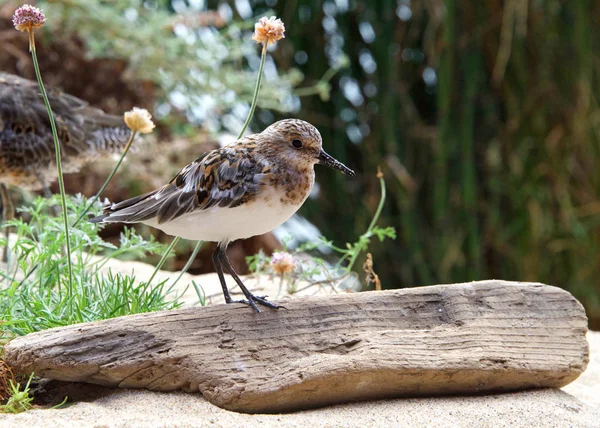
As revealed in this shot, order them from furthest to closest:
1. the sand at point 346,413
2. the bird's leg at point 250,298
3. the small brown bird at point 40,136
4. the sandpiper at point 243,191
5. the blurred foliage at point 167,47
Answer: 1. the blurred foliage at point 167,47
2. the small brown bird at point 40,136
3. the bird's leg at point 250,298
4. the sandpiper at point 243,191
5. the sand at point 346,413

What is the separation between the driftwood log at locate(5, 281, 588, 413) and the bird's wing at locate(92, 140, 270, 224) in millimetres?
285

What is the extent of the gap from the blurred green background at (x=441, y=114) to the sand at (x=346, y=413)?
277 cm

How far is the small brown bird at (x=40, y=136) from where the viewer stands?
3.09m

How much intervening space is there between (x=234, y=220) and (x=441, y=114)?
309cm

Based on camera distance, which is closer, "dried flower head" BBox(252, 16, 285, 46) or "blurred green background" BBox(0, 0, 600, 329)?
"dried flower head" BBox(252, 16, 285, 46)

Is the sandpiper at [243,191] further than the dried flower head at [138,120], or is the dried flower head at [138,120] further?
the dried flower head at [138,120]

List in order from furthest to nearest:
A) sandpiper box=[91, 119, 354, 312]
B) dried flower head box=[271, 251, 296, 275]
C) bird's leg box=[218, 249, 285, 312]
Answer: dried flower head box=[271, 251, 296, 275] < bird's leg box=[218, 249, 285, 312] < sandpiper box=[91, 119, 354, 312]

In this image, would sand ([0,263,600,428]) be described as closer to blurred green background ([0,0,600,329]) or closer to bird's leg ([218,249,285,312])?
bird's leg ([218,249,285,312])

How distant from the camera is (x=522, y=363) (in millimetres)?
2064

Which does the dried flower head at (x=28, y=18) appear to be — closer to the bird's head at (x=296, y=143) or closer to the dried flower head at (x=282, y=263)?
the bird's head at (x=296, y=143)

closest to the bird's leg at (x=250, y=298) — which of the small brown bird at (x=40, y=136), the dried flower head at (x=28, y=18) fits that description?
the dried flower head at (x=28, y=18)

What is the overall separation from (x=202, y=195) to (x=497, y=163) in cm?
341

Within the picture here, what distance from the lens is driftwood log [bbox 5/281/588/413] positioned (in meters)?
1.83

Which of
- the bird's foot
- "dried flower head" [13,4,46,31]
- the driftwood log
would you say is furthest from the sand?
"dried flower head" [13,4,46,31]
